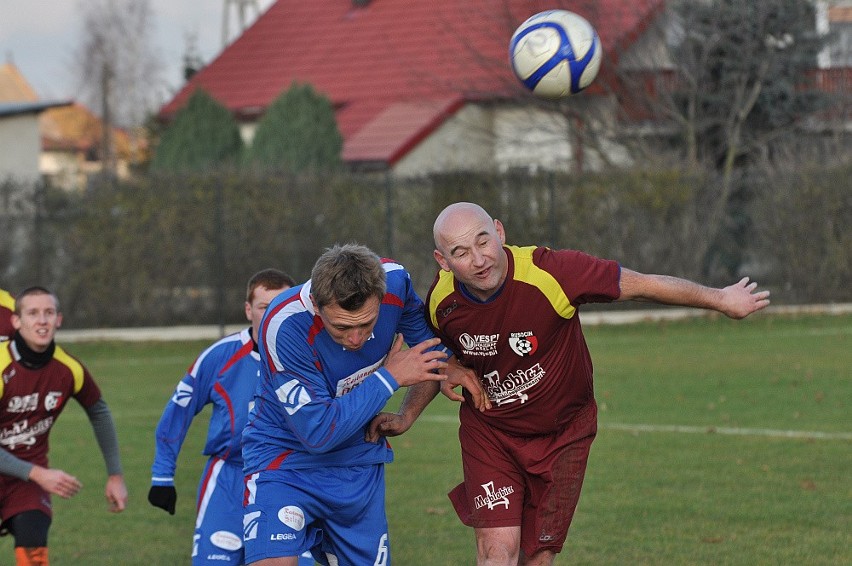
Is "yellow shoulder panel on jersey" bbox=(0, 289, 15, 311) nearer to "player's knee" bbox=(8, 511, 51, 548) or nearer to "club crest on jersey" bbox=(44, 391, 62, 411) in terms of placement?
"club crest on jersey" bbox=(44, 391, 62, 411)

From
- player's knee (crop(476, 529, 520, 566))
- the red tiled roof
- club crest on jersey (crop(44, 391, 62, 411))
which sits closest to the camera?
player's knee (crop(476, 529, 520, 566))

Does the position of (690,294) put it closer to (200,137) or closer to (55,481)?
(55,481)

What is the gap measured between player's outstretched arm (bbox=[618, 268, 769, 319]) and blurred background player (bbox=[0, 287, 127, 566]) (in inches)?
119

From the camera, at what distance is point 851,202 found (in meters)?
24.6

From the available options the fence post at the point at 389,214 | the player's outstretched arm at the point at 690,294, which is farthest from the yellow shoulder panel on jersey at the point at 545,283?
the fence post at the point at 389,214

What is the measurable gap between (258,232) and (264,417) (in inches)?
693

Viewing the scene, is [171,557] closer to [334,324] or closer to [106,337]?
[334,324]

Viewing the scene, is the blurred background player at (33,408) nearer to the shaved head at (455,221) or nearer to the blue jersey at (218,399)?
the blue jersey at (218,399)

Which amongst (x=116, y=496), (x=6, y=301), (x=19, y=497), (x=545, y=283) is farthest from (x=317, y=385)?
(x=6, y=301)

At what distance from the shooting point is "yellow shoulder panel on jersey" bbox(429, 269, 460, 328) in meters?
5.73

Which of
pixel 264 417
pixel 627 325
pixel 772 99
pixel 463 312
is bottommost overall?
pixel 627 325

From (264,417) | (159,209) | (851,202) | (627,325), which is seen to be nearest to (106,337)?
(159,209)

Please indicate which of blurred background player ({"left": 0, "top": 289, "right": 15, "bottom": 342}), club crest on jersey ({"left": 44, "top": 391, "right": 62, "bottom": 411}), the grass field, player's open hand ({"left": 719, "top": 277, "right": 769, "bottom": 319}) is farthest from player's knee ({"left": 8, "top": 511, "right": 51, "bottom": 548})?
player's open hand ({"left": 719, "top": 277, "right": 769, "bottom": 319})

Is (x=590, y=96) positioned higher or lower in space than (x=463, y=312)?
higher
